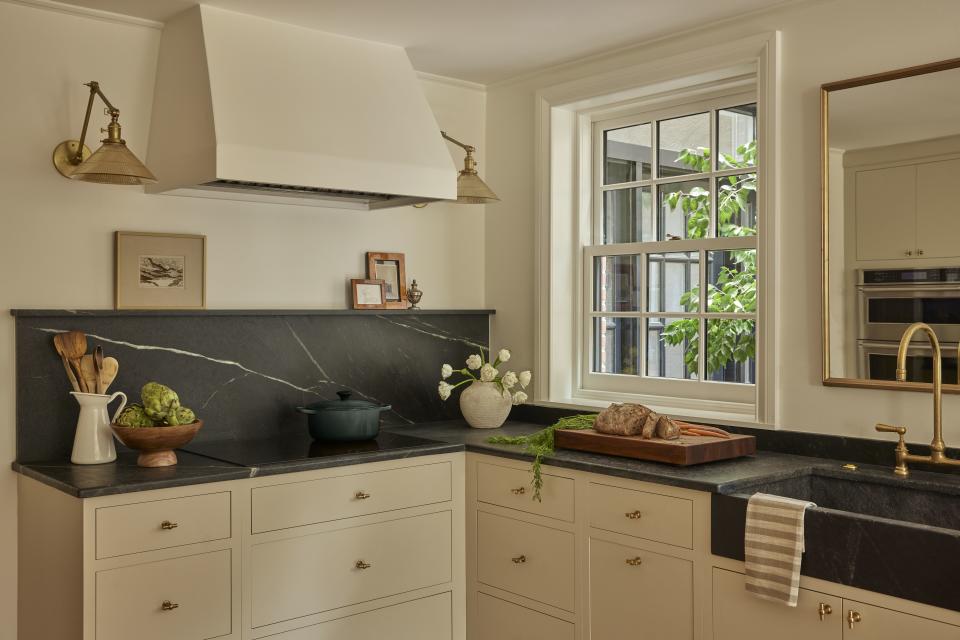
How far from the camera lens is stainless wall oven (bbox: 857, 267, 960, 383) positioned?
8.84 feet

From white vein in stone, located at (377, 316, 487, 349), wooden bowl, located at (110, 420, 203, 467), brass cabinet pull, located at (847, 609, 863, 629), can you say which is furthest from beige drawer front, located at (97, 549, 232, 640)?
brass cabinet pull, located at (847, 609, 863, 629)

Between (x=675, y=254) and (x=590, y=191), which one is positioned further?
(x=590, y=191)

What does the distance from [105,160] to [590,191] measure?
2.03m

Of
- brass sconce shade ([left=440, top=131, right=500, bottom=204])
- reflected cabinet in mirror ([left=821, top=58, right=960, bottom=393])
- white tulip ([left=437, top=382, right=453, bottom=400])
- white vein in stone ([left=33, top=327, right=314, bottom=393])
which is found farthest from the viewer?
white tulip ([left=437, top=382, right=453, bottom=400])

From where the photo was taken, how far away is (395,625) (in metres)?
3.22

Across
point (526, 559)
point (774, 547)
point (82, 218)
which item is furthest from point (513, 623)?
point (82, 218)

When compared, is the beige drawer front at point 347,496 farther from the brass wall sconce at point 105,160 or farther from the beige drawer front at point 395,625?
the brass wall sconce at point 105,160

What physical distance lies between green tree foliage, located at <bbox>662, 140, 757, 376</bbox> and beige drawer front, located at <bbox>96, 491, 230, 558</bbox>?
185 cm

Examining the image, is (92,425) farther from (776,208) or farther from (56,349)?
(776,208)

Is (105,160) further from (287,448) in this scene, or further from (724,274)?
(724,274)

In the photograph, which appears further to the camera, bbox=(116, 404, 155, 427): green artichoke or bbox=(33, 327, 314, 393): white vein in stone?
bbox=(33, 327, 314, 393): white vein in stone

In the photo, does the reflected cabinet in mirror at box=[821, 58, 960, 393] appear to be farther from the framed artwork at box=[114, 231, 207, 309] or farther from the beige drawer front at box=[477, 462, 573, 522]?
the framed artwork at box=[114, 231, 207, 309]

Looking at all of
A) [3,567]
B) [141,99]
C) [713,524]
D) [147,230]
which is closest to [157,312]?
[147,230]

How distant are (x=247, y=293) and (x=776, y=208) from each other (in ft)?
6.30
